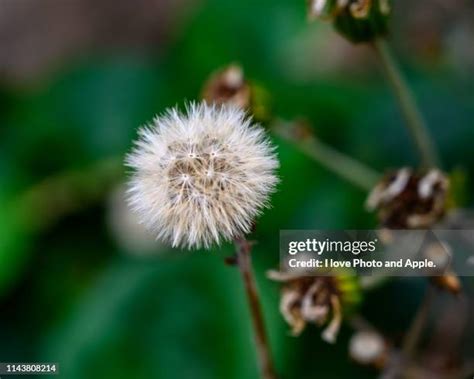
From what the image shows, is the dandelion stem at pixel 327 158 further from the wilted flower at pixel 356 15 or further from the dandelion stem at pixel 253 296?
the dandelion stem at pixel 253 296

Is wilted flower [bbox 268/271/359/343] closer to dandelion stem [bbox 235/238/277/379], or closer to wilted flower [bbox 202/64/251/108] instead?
dandelion stem [bbox 235/238/277/379]

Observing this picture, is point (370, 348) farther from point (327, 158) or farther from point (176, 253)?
point (176, 253)

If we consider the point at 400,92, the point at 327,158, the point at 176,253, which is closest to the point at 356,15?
the point at 400,92

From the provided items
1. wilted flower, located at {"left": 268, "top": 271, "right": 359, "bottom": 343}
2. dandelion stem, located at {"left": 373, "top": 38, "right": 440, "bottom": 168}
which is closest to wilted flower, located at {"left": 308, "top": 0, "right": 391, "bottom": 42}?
dandelion stem, located at {"left": 373, "top": 38, "right": 440, "bottom": 168}

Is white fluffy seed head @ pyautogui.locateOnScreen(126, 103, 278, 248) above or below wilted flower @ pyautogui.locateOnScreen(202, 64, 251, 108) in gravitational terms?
below

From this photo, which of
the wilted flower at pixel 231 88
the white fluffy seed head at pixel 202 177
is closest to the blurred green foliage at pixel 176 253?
the wilted flower at pixel 231 88

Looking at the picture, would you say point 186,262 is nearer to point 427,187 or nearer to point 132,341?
point 132,341

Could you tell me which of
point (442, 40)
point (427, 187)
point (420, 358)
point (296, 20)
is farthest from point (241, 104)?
point (296, 20)
